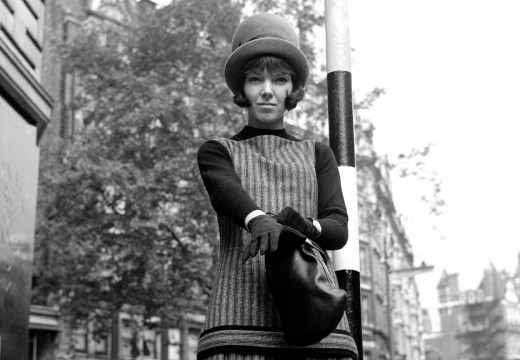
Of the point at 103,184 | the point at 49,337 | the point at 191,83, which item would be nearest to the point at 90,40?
the point at 191,83

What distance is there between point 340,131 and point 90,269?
16.3m

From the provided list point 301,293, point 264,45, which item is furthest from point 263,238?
point 264,45

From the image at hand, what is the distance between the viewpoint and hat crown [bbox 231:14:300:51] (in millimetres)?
3234

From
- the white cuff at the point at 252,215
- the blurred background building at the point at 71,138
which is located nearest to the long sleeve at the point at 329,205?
the white cuff at the point at 252,215

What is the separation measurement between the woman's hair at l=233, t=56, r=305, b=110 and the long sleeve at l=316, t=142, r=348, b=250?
205 mm

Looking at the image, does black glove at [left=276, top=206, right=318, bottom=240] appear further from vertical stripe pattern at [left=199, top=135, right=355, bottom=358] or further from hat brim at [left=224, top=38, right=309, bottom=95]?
hat brim at [left=224, top=38, right=309, bottom=95]

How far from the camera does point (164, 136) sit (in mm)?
20016

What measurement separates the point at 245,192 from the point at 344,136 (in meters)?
1.35

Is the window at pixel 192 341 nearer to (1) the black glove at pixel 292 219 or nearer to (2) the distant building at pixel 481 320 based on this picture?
(1) the black glove at pixel 292 219

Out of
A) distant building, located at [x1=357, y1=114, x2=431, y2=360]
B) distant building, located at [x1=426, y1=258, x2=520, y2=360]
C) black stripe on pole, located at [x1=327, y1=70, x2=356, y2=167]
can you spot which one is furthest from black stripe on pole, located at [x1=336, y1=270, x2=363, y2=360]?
distant building, located at [x1=426, y1=258, x2=520, y2=360]

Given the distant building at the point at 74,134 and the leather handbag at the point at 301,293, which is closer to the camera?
the leather handbag at the point at 301,293

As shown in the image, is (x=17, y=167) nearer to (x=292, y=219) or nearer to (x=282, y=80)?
(x=282, y=80)

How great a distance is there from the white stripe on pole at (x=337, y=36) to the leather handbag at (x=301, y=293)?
1.85 metres

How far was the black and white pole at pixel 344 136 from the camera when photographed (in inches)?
152
